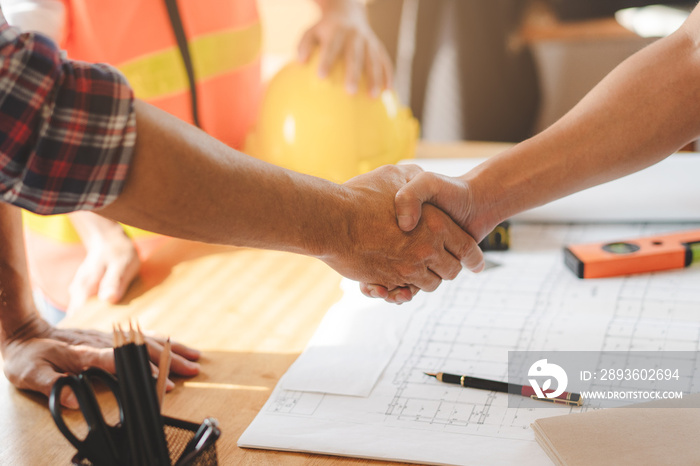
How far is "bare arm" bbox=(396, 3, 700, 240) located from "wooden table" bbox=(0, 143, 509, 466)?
9.0 inches

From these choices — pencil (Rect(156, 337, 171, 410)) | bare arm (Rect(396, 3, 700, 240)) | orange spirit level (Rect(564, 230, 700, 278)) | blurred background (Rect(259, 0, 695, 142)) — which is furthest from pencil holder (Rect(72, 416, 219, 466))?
blurred background (Rect(259, 0, 695, 142))

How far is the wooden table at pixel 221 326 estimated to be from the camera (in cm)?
71

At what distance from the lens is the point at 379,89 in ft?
4.20

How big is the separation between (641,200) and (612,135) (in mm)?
299

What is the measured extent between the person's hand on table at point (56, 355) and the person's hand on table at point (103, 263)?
15cm

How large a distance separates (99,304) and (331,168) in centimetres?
48

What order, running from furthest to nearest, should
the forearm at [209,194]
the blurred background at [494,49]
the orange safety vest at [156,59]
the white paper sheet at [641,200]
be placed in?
1. the blurred background at [494,49]
2. the orange safety vest at [156,59]
3. the white paper sheet at [641,200]
4. the forearm at [209,194]

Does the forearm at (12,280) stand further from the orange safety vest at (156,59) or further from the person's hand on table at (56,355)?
the orange safety vest at (156,59)

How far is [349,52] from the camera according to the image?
1276 mm

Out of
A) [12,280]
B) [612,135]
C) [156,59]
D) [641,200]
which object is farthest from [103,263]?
[641,200]

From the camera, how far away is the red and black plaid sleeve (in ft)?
1.82

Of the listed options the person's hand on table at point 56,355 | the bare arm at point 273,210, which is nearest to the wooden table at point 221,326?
the person's hand on table at point 56,355

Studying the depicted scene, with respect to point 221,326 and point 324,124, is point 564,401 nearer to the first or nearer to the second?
point 221,326

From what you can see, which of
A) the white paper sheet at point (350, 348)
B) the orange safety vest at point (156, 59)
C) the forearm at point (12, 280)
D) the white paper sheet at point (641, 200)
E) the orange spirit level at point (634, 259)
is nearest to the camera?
the white paper sheet at point (350, 348)
